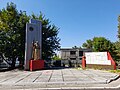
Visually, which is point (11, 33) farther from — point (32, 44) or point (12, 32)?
point (32, 44)

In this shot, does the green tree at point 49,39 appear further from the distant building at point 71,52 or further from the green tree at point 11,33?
the distant building at point 71,52

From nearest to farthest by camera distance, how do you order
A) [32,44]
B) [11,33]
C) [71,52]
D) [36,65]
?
1. [36,65]
2. [32,44]
3. [11,33]
4. [71,52]

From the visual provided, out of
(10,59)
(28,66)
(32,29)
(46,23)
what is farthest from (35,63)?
(46,23)

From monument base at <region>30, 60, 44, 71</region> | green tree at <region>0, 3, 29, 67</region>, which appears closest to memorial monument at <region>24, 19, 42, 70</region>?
monument base at <region>30, 60, 44, 71</region>

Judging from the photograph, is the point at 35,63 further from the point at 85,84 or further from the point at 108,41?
the point at 108,41

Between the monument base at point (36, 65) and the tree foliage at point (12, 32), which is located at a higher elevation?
the tree foliage at point (12, 32)

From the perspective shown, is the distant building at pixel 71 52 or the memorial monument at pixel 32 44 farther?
the distant building at pixel 71 52

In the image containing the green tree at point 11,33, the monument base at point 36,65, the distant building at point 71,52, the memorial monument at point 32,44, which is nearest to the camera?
the monument base at point 36,65

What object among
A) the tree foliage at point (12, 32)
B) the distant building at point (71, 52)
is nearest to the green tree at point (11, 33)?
the tree foliage at point (12, 32)

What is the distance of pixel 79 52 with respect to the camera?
61.9m

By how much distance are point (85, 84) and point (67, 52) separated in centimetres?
5116

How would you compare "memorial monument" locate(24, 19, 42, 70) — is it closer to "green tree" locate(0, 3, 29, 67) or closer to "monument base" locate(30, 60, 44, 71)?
"monument base" locate(30, 60, 44, 71)

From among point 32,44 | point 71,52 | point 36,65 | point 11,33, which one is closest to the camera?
point 36,65

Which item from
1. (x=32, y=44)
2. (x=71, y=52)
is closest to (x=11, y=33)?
(x=32, y=44)
